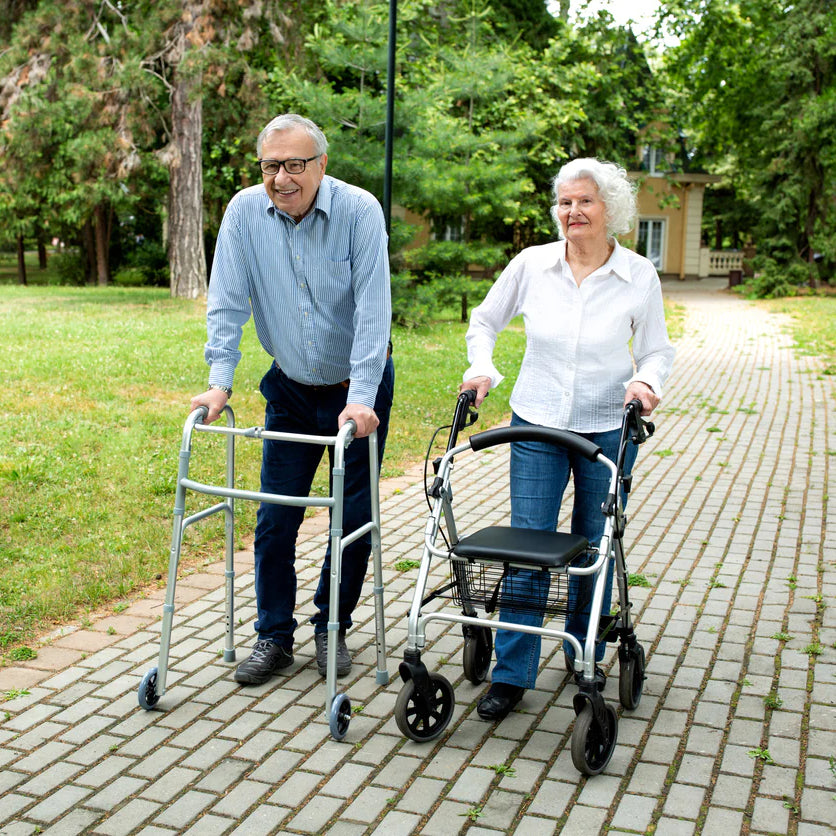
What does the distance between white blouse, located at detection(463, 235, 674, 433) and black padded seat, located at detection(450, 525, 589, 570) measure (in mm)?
517

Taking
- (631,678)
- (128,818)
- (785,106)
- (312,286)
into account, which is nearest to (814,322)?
(785,106)

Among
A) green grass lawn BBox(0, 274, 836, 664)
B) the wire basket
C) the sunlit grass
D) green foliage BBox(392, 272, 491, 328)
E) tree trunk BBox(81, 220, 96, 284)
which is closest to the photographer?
the wire basket

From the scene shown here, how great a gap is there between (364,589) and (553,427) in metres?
2.03

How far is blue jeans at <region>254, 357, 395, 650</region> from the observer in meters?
4.26

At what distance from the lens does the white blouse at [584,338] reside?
12.8ft

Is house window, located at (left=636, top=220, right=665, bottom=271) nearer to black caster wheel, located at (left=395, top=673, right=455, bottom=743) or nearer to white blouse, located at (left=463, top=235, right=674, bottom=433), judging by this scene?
white blouse, located at (left=463, top=235, right=674, bottom=433)

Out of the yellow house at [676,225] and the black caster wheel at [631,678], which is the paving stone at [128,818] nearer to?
the black caster wheel at [631,678]

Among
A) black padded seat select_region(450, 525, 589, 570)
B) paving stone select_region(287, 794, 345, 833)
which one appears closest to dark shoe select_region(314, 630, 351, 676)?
paving stone select_region(287, 794, 345, 833)

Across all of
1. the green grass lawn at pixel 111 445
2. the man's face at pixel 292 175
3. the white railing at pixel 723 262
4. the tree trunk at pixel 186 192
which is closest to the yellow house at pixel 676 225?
the white railing at pixel 723 262

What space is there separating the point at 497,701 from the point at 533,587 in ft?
1.96

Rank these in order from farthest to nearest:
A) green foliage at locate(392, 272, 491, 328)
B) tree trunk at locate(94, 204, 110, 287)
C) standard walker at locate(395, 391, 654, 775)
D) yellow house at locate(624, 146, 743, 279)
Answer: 1. yellow house at locate(624, 146, 743, 279)
2. tree trunk at locate(94, 204, 110, 287)
3. green foliage at locate(392, 272, 491, 328)
4. standard walker at locate(395, 391, 654, 775)

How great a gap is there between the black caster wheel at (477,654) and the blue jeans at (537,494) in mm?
238

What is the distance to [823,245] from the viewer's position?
31094 millimetres

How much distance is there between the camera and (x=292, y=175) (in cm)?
382
